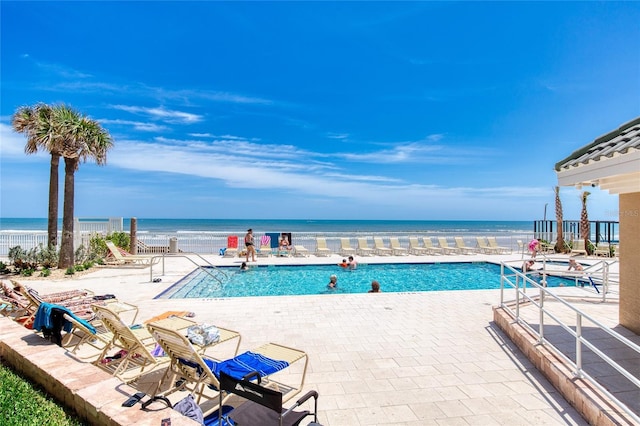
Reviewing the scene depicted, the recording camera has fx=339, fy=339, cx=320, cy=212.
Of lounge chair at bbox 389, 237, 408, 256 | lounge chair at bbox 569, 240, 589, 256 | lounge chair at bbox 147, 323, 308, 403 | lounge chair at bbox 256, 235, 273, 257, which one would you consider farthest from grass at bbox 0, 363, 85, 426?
lounge chair at bbox 569, 240, 589, 256

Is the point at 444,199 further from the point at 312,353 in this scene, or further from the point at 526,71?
the point at 312,353

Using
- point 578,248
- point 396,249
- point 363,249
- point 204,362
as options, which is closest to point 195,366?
point 204,362

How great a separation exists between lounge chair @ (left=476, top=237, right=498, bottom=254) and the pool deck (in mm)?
10056

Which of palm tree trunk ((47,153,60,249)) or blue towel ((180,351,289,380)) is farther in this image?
palm tree trunk ((47,153,60,249))

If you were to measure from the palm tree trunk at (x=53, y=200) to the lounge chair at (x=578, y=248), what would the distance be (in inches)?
848

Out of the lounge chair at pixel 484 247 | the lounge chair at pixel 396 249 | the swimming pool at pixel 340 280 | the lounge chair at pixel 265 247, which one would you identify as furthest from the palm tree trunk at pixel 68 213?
the lounge chair at pixel 484 247

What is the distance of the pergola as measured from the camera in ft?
12.6

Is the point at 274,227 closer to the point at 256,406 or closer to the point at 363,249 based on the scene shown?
the point at 363,249

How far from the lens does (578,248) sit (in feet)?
55.1

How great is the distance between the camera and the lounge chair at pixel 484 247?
17328 mm

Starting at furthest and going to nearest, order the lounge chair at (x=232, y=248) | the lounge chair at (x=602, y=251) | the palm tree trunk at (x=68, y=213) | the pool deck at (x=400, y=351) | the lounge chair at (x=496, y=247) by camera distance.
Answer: the lounge chair at (x=496, y=247)
the lounge chair at (x=232, y=248)
the lounge chair at (x=602, y=251)
the palm tree trunk at (x=68, y=213)
the pool deck at (x=400, y=351)

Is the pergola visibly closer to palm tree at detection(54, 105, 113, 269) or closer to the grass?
the grass

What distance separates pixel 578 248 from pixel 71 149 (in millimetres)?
21950

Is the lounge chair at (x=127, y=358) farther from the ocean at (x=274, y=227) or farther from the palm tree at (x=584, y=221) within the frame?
the ocean at (x=274, y=227)
